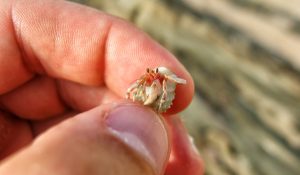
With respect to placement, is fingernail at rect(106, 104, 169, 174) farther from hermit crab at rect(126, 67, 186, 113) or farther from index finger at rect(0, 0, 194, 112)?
index finger at rect(0, 0, 194, 112)

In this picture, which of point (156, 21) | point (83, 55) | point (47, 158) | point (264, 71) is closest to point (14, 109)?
point (83, 55)

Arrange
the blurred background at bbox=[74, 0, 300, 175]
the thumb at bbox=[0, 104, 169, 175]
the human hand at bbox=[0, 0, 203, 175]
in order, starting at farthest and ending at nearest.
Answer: the blurred background at bbox=[74, 0, 300, 175], the human hand at bbox=[0, 0, 203, 175], the thumb at bbox=[0, 104, 169, 175]

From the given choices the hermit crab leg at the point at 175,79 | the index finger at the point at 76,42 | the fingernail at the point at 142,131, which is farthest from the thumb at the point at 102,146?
the index finger at the point at 76,42

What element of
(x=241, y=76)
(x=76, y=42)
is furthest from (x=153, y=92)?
(x=241, y=76)

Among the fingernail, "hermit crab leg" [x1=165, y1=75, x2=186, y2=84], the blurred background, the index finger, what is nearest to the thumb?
the fingernail

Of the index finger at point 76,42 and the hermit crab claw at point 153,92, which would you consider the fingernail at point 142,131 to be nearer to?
the hermit crab claw at point 153,92
